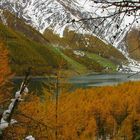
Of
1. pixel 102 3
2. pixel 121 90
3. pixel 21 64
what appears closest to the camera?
pixel 102 3

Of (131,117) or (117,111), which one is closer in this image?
(131,117)

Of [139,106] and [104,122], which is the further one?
[139,106]

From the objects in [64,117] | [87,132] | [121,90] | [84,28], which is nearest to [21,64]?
[121,90]

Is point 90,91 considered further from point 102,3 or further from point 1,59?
point 102,3

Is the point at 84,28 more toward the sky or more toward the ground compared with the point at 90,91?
more toward the sky

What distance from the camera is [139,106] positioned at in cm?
7519

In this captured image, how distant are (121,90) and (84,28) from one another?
100 meters

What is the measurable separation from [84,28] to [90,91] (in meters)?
93.6

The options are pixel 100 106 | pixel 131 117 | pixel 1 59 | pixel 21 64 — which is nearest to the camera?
pixel 1 59

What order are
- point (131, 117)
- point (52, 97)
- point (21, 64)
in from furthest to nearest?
1. point (21, 64)
2. point (131, 117)
3. point (52, 97)

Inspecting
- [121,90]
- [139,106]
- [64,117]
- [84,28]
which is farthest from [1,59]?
[121,90]

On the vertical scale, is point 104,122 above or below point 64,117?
below

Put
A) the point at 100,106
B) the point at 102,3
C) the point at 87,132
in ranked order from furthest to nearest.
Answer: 1. the point at 100,106
2. the point at 87,132
3. the point at 102,3

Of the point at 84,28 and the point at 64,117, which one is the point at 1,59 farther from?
the point at 84,28
